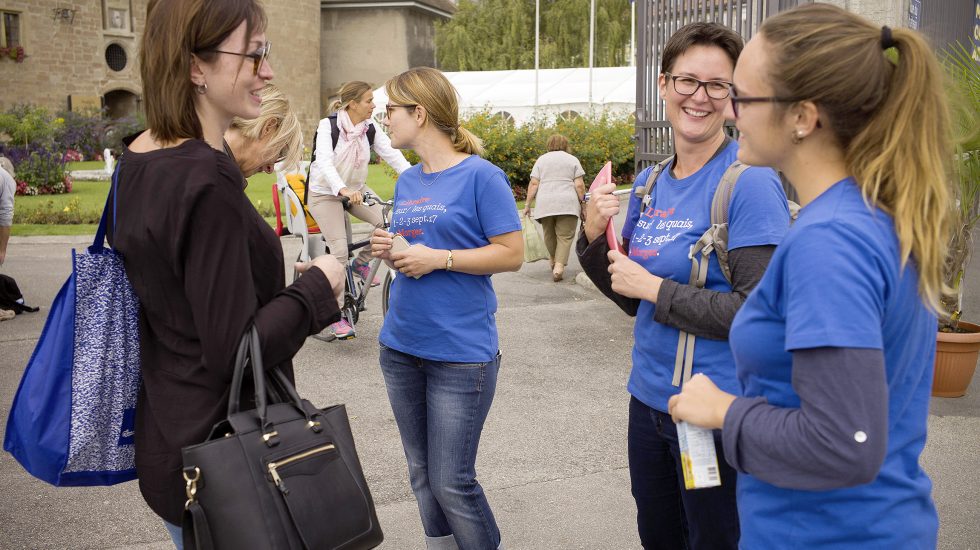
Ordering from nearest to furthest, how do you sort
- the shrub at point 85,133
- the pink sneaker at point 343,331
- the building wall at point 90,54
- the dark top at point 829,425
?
the dark top at point 829,425 → the pink sneaker at point 343,331 → the shrub at point 85,133 → the building wall at point 90,54

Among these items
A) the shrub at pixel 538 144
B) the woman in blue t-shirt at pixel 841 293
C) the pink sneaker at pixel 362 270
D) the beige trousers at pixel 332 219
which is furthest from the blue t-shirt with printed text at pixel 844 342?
the shrub at pixel 538 144

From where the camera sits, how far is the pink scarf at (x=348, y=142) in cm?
821

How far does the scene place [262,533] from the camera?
183 cm

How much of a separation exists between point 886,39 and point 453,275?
196cm

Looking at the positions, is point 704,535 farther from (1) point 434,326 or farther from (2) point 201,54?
(2) point 201,54

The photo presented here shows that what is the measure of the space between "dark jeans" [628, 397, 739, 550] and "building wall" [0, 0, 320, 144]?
132 feet

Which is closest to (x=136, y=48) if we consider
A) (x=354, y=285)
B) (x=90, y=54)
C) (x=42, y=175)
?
(x=90, y=54)

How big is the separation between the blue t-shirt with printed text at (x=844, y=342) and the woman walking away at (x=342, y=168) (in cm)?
636

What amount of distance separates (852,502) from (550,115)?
28526mm

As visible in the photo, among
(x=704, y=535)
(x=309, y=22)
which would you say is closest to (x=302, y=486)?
(x=704, y=535)

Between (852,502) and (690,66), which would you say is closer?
(852,502)

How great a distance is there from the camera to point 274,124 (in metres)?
3.47

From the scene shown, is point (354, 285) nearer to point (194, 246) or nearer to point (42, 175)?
point (194, 246)

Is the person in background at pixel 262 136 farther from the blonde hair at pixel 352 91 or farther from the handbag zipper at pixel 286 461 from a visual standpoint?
the blonde hair at pixel 352 91
